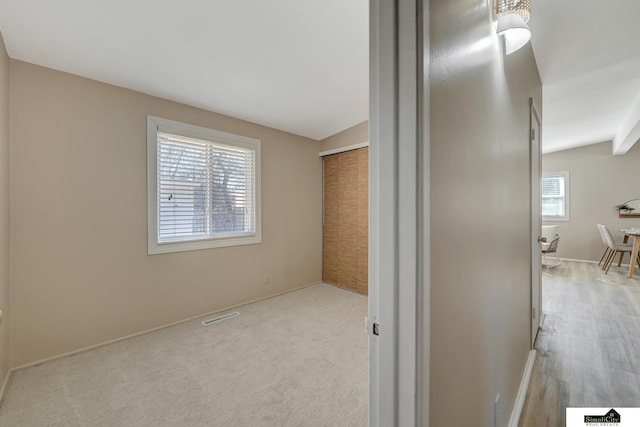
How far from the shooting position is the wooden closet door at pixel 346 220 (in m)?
3.81

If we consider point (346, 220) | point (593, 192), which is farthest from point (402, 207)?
point (593, 192)

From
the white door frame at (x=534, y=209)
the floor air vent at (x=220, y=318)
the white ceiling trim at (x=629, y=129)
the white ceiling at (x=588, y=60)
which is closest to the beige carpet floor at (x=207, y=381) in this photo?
the floor air vent at (x=220, y=318)

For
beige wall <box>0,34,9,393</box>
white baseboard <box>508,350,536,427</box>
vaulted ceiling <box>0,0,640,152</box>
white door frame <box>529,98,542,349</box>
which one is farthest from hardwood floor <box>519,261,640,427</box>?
beige wall <box>0,34,9,393</box>

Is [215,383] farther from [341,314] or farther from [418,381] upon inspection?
[418,381]

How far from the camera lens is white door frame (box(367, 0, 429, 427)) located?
0.60 meters

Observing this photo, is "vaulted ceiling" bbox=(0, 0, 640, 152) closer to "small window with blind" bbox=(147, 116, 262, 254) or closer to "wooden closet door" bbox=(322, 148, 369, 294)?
"small window with blind" bbox=(147, 116, 262, 254)

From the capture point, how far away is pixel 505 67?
145 cm

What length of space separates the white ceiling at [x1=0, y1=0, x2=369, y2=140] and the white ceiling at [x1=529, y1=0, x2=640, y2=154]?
1.29 meters

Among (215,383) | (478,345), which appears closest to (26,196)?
A: (215,383)

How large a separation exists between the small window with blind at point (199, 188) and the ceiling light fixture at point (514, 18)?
275cm

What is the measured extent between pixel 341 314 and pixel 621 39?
3406mm

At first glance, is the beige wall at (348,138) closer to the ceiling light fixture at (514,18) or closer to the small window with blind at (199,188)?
the small window with blind at (199,188)

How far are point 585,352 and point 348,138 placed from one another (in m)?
3.37

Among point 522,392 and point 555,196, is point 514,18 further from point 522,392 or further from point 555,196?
point 555,196
